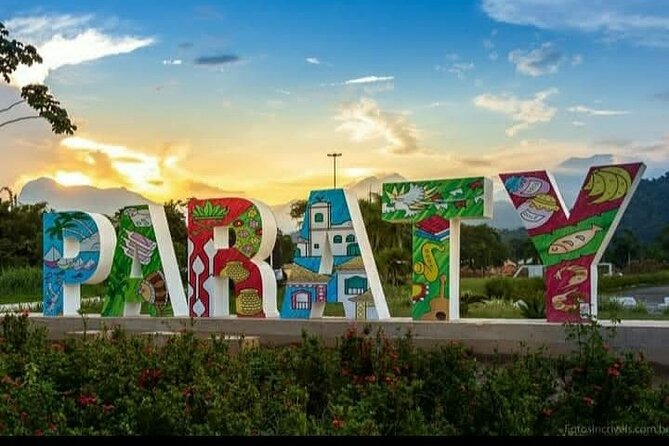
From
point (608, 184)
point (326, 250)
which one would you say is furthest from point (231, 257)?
point (608, 184)

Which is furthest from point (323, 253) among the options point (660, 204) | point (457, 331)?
point (660, 204)

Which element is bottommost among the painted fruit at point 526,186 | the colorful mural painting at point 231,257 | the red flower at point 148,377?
the red flower at point 148,377

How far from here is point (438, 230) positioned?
13.3 meters

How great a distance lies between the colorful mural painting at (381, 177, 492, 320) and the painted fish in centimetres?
111

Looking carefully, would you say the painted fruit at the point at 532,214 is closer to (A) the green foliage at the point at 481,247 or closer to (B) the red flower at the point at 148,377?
(B) the red flower at the point at 148,377

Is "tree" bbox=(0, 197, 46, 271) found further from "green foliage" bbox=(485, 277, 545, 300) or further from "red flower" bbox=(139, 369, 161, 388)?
"red flower" bbox=(139, 369, 161, 388)

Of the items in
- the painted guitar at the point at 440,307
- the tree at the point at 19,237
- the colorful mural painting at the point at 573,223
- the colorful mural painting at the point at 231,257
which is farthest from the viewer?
the tree at the point at 19,237

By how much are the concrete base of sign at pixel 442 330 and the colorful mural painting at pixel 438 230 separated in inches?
14.5

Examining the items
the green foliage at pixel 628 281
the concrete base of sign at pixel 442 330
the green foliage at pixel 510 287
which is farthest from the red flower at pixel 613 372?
the green foliage at pixel 628 281

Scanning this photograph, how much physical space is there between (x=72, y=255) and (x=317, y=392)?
9.38 meters

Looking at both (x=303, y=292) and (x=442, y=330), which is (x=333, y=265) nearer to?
(x=303, y=292)

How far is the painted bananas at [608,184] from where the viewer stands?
1190cm

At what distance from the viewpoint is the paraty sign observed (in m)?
12.3

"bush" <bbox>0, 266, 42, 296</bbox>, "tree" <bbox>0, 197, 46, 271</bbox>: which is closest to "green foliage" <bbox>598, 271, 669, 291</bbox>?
"bush" <bbox>0, 266, 42, 296</bbox>
